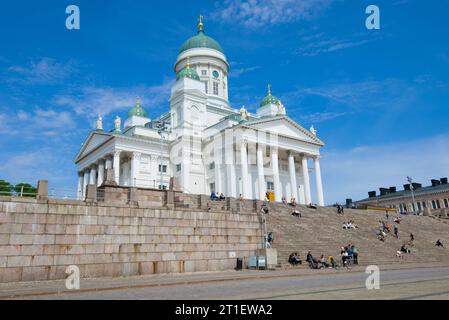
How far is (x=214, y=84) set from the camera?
66.6m

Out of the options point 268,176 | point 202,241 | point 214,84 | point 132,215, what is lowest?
point 202,241

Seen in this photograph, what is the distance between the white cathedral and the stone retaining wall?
21321mm

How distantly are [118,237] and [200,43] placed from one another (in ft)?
171

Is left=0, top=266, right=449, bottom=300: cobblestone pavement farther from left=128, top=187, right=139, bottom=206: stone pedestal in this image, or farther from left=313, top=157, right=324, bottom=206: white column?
left=313, top=157, right=324, bottom=206: white column

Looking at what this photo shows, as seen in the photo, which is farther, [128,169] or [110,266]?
[128,169]

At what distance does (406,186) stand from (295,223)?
61791 millimetres

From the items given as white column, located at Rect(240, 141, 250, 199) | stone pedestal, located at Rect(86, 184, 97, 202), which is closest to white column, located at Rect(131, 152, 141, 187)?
white column, located at Rect(240, 141, 250, 199)

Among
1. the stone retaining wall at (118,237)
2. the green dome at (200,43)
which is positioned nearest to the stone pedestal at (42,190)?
the stone retaining wall at (118,237)

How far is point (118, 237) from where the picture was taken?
20859mm

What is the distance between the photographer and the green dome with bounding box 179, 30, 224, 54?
6688 cm

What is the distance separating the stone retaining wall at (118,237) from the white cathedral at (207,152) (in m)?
21.3

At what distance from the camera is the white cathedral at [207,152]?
1896 inches
